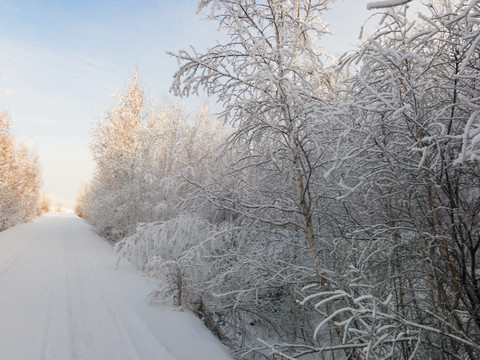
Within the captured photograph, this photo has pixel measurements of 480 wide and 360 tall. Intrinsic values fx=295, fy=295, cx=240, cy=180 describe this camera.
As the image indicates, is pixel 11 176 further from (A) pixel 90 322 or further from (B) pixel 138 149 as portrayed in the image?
(A) pixel 90 322

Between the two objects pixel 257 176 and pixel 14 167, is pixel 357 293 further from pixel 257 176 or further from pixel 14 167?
pixel 14 167

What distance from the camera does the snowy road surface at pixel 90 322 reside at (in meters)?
3.63

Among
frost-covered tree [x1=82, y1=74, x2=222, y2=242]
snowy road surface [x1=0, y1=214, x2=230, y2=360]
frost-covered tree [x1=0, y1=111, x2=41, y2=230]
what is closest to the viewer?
snowy road surface [x1=0, y1=214, x2=230, y2=360]

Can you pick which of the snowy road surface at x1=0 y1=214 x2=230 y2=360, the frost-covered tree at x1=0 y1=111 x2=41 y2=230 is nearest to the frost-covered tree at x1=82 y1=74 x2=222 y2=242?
the snowy road surface at x1=0 y1=214 x2=230 y2=360

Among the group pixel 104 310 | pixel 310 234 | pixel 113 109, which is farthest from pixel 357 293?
pixel 113 109

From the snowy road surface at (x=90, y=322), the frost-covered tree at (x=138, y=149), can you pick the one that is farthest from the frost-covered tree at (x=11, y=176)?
the snowy road surface at (x=90, y=322)

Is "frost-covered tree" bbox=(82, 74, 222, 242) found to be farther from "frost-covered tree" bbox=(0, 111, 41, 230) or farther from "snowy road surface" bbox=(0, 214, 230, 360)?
"frost-covered tree" bbox=(0, 111, 41, 230)

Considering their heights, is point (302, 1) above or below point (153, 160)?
above

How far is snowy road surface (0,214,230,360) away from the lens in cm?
363

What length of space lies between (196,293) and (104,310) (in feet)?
5.13

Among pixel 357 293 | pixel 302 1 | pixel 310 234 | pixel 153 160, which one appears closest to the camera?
pixel 357 293

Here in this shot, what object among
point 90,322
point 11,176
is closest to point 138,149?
point 90,322

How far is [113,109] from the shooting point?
15984 millimetres

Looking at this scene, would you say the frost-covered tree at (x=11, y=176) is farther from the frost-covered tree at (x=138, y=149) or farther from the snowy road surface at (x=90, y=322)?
Result: the snowy road surface at (x=90, y=322)
